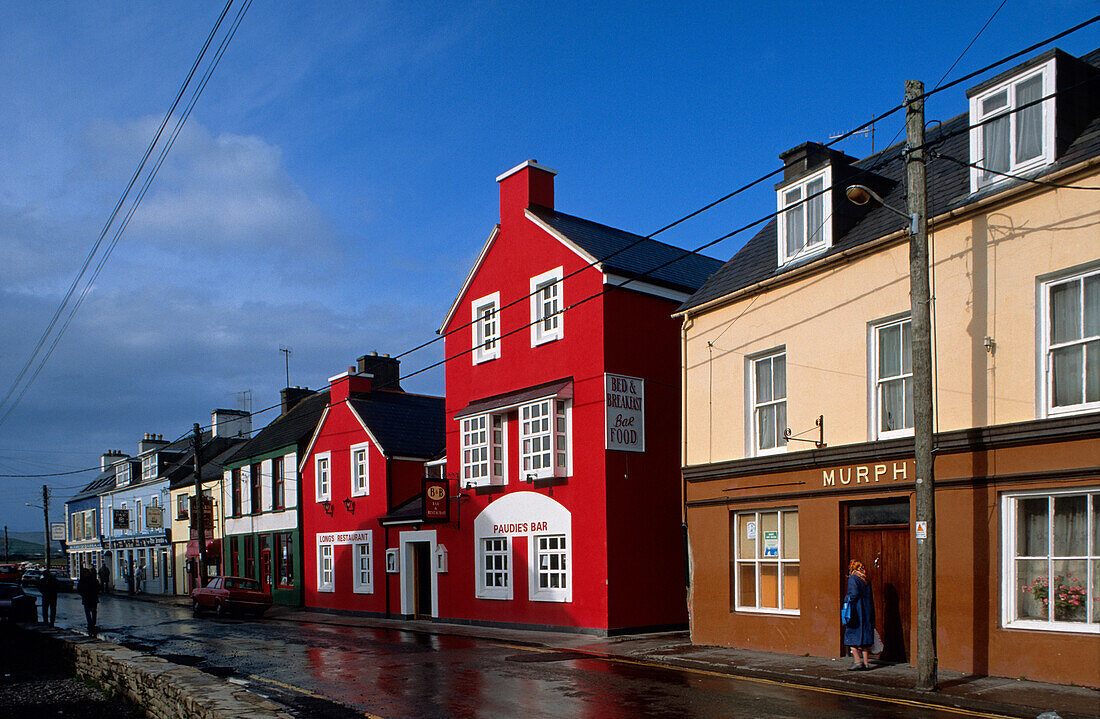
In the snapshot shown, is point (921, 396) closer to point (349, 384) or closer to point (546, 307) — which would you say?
point (546, 307)

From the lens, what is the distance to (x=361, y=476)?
33.6 m

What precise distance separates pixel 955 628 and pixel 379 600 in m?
22.3

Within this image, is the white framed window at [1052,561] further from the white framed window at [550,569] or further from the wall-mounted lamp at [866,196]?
the white framed window at [550,569]

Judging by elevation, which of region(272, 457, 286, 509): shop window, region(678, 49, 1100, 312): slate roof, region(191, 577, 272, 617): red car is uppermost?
region(678, 49, 1100, 312): slate roof

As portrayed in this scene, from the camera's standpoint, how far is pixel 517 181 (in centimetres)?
2539

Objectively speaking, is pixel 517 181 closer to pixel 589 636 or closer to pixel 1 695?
pixel 589 636

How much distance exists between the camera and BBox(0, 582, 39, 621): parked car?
25438 mm

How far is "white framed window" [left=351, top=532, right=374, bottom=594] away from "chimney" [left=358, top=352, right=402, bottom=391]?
22.0ft

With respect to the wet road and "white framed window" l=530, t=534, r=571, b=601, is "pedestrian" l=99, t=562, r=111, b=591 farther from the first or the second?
"white framed window" l=530, t=534, r=571, b=601

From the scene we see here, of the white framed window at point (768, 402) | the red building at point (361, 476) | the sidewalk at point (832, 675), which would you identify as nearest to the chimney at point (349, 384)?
the red building at point (361, 476)

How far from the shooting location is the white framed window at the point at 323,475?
35.3 meters

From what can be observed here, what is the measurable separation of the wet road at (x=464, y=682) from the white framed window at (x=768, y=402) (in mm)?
4792

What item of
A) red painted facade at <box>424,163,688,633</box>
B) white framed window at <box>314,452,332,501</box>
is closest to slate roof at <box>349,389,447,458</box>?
white framed window at <box>314,452,332,501</box>

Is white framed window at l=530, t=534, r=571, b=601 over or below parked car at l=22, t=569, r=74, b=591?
over
